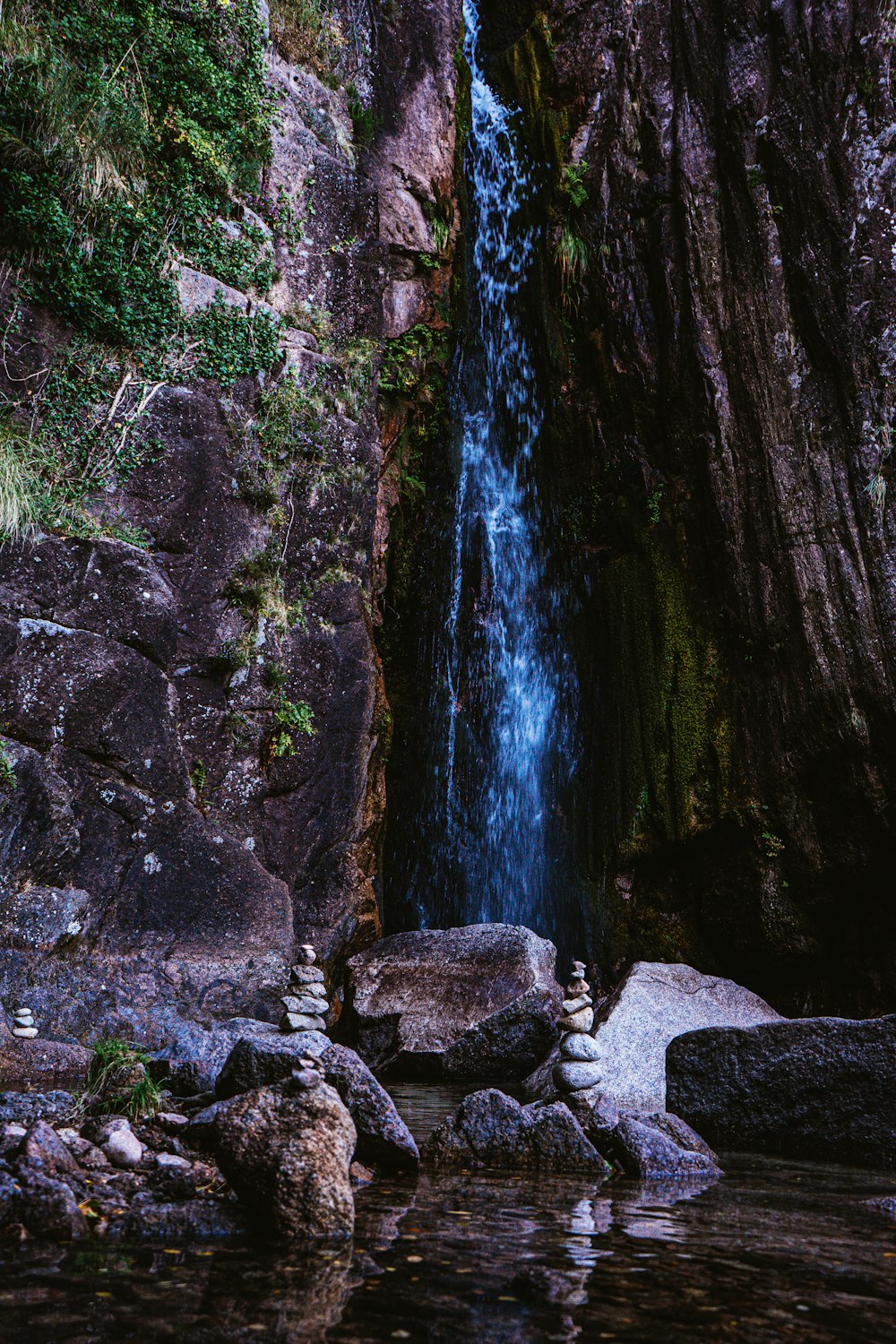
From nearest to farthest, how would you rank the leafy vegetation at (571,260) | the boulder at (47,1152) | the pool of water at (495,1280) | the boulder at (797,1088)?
1. the pool of water at (495,1280)
2. the boulder at (47,1152)
3. the boulder at (797,1088)
4. the leafy vegetation at (571,260)

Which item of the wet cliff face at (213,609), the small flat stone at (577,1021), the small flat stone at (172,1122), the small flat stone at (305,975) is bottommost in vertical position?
the small flat stone at (172,1122)

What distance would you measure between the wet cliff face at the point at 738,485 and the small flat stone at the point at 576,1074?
5473 mm

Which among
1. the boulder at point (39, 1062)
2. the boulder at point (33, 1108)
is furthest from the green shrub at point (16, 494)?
the boulder at point (33, 1108)

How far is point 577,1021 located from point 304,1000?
1858mm

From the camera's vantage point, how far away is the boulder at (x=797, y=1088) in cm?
547

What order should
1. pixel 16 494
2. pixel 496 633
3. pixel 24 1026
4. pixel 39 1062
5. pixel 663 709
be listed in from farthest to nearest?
pixel 496 633 < pixel 663 709 < pixel 16 494 < pixel 24 1026 < pixel 39 1062

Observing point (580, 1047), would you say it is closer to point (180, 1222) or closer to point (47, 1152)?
point (180, 1222)

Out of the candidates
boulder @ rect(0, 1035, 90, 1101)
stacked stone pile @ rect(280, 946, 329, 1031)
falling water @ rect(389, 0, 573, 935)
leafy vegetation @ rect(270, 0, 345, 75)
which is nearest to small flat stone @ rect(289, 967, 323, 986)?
stacked stone pile @ rect(280, 946, 329, 1031)

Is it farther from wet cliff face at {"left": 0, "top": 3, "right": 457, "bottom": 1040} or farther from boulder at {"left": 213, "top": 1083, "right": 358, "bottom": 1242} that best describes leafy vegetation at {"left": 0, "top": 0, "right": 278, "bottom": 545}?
boulder at {"left": 213, "top": 1083, "right": 358, "bottom": 1242}

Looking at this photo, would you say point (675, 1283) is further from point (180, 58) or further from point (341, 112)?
point (341, 112)

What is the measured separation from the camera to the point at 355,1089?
455 centimetres

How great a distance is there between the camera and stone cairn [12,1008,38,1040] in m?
6.85

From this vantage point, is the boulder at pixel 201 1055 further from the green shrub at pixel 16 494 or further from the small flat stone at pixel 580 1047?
the green shrub at pixel 16 494

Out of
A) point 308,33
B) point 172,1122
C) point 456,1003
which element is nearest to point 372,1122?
point 172,1122
